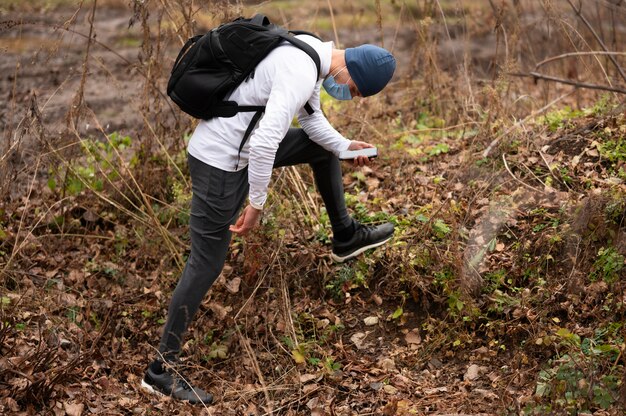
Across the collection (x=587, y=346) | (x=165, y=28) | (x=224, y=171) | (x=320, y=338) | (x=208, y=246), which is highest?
(x=165, y=28)

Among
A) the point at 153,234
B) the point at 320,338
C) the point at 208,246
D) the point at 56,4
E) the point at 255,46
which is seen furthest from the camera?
the point at 56,4

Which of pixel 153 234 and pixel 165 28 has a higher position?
pixel 165 28

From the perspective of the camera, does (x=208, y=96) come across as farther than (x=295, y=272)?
No

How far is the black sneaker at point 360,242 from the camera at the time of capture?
5027 mm

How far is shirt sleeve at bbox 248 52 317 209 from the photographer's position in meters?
3.75

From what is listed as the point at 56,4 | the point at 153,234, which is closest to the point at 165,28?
the point at 153,234

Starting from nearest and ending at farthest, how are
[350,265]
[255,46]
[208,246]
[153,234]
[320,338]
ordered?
[255,46], [208,246], [320,338], [350,265], [153,234]

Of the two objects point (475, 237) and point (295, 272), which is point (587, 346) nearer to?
point (475, 237)

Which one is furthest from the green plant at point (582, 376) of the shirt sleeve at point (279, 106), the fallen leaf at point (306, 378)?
the shirt sleeve at point (279, 106)

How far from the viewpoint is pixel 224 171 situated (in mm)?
4090

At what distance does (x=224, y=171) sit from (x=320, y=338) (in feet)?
4.74

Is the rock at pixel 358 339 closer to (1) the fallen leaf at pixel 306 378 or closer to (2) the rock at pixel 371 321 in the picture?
(2) the rock at pixel 371 321

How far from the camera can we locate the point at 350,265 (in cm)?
527

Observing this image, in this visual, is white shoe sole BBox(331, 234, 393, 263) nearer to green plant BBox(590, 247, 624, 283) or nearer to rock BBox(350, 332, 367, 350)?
rock BBox(350, 332, 367, 350)
